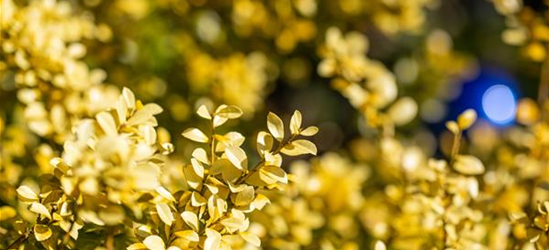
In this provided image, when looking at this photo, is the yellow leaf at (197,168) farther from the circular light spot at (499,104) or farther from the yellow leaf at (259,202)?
the circular light spot at (499,104)

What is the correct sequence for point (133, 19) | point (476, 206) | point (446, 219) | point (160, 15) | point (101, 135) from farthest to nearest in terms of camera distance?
point (160, 15) → point (133, 19) → point (476, 206) → point (446, 219) → point (101, 135)

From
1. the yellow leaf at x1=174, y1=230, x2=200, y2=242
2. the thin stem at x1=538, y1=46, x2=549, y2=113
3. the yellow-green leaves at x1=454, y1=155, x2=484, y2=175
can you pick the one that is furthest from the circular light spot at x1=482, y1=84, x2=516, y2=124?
the yellow leaf at x1=174, y1=230, x2=200, y2=242

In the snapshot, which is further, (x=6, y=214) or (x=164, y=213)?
(x=6, y=214)

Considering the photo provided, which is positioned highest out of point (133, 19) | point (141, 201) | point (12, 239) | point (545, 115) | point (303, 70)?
point (545, 115)

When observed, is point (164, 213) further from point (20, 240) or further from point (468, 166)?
point (468, 166)

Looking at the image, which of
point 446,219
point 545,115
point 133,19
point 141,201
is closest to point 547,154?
point 545,115

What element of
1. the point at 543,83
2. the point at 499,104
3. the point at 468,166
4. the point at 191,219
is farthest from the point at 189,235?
the point at 499,104

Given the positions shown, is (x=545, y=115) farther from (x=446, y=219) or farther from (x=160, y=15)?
(x=160, y=15)

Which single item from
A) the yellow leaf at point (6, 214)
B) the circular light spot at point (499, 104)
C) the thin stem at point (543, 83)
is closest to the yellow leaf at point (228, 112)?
the yellow leaf at point (6, 214)

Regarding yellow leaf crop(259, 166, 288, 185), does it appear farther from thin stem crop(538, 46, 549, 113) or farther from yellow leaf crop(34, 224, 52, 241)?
thin stem crop(538, 46, 549, 113)
